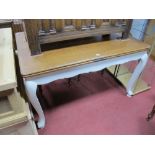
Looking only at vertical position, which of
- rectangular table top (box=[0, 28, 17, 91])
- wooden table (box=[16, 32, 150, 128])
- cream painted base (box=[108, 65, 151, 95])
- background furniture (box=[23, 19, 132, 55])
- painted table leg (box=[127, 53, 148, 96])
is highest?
background furniture (box=[23, 19, 132, 55])

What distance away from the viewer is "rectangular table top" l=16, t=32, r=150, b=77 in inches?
43.8

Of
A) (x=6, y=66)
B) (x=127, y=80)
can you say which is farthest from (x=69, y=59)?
(x=127, y=80)

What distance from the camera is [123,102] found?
1.81 m

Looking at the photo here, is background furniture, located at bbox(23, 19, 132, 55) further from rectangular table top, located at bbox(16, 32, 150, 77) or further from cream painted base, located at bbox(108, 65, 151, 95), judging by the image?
cream painted base, located at bbox(108, 65, 151, 95)

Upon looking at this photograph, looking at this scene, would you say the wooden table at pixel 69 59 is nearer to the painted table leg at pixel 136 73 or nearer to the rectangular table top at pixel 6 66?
the painted table leg at pixel 136 73

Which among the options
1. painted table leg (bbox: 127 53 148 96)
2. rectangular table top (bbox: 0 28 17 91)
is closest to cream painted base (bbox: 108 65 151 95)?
painted table leg (bbox: 127 53 148 96)

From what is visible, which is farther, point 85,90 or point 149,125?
point 85,90

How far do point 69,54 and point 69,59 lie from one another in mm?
86

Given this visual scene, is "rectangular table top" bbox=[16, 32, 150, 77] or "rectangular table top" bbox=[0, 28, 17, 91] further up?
"rectangular table top" bbox=[0, 28, 17, 91]

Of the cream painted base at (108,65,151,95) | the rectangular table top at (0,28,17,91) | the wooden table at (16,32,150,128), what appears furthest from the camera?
the cream painted base at (108,65,151,95)

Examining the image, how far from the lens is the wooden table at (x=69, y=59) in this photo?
1.11 metres

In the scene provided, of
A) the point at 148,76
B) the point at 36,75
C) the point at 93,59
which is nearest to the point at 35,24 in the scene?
the point at 36,75
